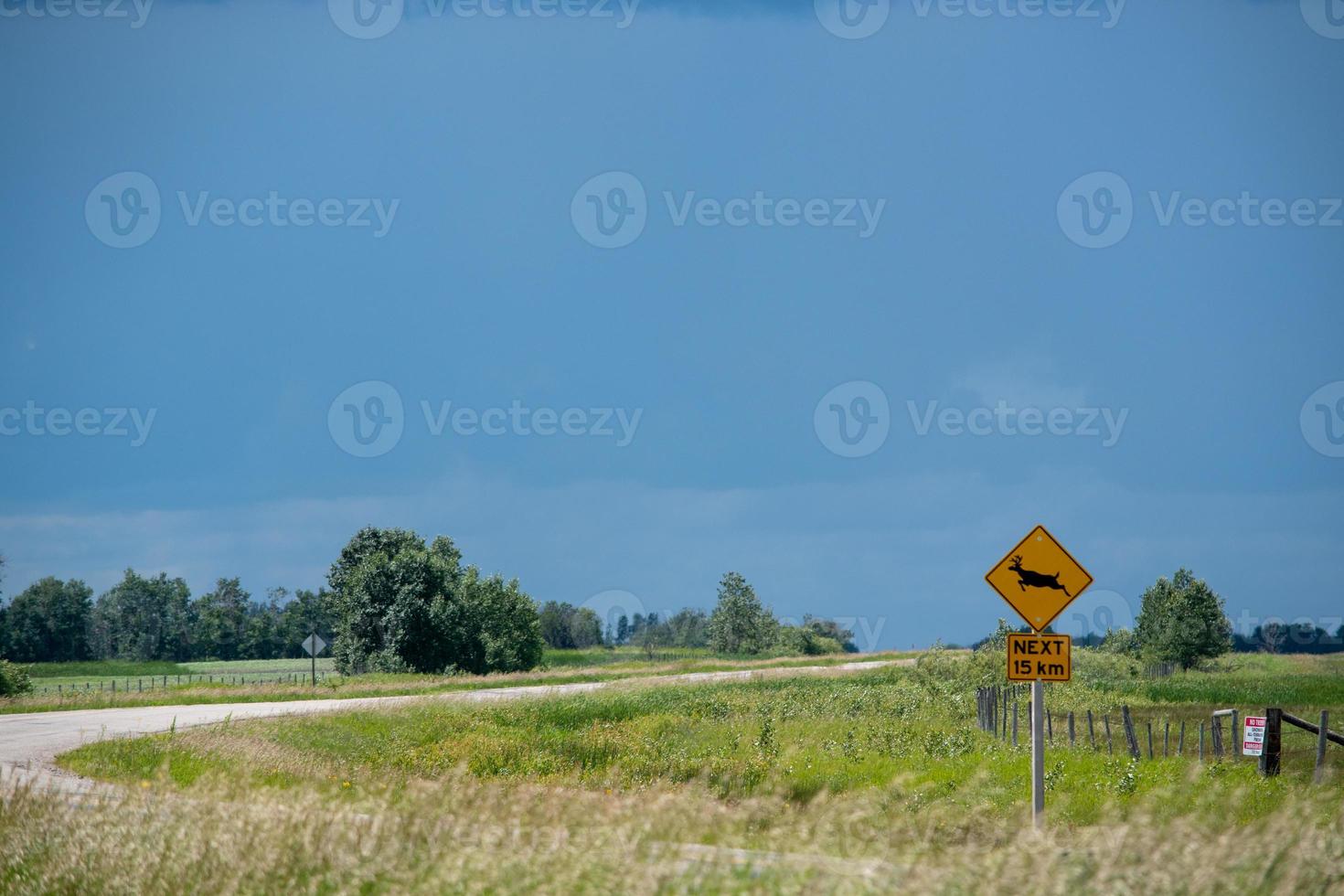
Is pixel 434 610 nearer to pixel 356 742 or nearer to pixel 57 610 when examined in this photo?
pixel 356 742

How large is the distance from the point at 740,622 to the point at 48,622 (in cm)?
8435

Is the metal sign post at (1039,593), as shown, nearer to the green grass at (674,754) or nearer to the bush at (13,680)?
the green grass at (674,754)

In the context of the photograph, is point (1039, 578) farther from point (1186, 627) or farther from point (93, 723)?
point (1186, 627)

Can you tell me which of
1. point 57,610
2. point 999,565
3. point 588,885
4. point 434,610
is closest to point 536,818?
point 588,885

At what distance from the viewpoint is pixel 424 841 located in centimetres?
891

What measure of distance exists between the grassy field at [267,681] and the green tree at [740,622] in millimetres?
3385

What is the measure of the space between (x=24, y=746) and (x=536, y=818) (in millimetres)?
20702

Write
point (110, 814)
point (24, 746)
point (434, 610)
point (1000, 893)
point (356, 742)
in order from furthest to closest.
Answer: point (434, 610)
point (356, 742)
point (24, 746)
point (110, 814)
point (1000, 893)

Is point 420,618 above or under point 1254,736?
under

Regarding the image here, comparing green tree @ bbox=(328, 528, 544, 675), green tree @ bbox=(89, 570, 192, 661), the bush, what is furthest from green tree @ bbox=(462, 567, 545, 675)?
green tree @ bbox=(89, 570, 192, 661)

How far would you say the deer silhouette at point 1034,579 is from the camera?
1515cm

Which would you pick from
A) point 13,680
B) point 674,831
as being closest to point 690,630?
point 13,680

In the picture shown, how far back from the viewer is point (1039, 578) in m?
15.2

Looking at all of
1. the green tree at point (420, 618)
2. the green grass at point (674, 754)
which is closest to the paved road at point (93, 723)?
the green grass at point (674, 754)
